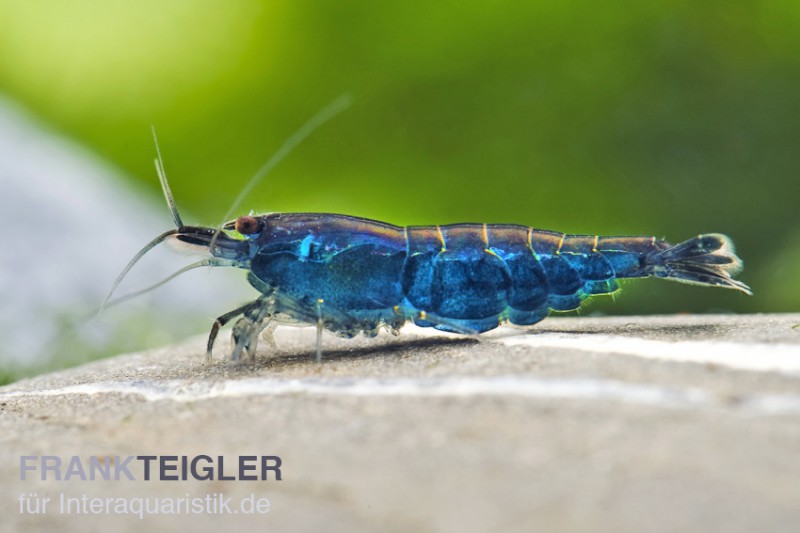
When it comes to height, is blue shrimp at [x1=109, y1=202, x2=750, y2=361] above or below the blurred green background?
below

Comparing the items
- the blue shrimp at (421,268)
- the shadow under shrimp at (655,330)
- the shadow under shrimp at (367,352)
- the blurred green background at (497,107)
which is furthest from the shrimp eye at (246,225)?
the blurred green background at (497,107)

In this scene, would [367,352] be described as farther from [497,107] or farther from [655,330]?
[497,107]

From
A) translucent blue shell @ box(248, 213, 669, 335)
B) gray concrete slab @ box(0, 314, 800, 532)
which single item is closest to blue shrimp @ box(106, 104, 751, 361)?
translucent blue shell @ box(248, 213, 669, 335)

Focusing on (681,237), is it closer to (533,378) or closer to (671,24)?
(671,24)

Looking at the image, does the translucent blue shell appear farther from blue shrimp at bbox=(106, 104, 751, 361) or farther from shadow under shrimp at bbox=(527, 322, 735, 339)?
shadow under shrimp at bbox=(527, 322, 735, 339)

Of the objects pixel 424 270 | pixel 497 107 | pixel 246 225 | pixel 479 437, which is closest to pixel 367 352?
pixel 424 270
